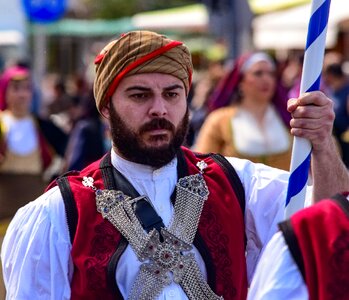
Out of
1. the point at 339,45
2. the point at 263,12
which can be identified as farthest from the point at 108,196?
the point at 339,45

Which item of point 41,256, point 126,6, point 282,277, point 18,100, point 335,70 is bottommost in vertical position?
point 126,6

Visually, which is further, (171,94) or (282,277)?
(171,94)

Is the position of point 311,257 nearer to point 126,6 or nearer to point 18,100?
point 18,100

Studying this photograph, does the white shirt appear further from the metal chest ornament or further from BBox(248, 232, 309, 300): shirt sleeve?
BBox(248, 232, 309, 300): shirt sleeve

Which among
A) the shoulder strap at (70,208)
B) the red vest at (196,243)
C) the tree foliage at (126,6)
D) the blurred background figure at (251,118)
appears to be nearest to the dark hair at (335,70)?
the blurred background figure at (251,118)

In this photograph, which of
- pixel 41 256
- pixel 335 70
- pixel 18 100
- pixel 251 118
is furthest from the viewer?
pixel 335 70

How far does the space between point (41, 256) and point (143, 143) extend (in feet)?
1.58

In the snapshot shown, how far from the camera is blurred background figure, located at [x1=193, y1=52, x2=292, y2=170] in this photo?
19.5 feet

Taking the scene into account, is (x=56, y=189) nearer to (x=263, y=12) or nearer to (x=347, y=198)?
(x=347, y=198)

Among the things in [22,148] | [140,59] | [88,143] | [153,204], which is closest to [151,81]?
[140,59]

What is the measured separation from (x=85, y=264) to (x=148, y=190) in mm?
354

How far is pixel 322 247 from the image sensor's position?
6.78ft

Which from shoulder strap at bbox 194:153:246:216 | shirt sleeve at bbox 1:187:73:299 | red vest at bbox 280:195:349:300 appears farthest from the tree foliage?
red vest at bbox 280:195:349:300

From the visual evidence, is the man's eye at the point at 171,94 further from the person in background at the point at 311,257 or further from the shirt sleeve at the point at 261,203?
the person in background at the point at 311,257
